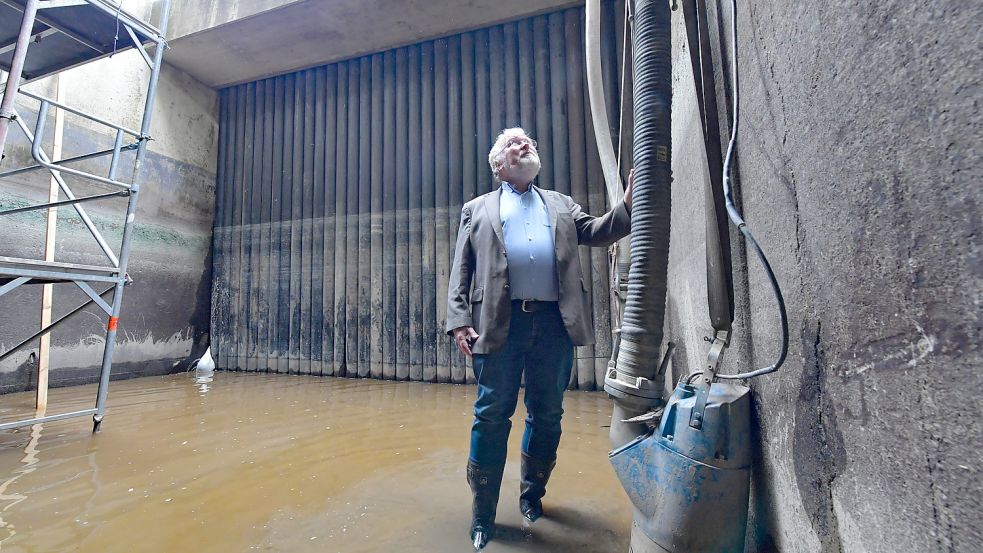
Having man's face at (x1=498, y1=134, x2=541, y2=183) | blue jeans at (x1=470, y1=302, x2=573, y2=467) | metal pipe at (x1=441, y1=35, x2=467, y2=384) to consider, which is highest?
metal pipe at (x1=441, y1=35, x2=467, y2=384)

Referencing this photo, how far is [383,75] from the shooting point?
5.00 metres

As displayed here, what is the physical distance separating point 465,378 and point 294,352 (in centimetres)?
212

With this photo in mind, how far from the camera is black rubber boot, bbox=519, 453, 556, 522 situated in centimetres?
153

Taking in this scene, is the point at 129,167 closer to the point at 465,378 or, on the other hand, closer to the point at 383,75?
the point at 383,75

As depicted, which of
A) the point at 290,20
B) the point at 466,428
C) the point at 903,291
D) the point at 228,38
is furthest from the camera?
the point at 228,38

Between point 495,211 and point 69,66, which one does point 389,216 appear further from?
point 495,211

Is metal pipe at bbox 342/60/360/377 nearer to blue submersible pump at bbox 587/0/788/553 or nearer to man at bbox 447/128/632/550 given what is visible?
man at bbox 447/128/632/550

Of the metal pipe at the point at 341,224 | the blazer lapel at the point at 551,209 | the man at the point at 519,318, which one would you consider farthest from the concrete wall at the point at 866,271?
the metal pipe at the point at 341,224

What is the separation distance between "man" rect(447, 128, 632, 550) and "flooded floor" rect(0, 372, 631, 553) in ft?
0.68

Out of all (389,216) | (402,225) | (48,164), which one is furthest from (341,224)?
(48,164)

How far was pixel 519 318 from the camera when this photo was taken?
1476mm

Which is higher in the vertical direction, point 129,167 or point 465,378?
point 129,167

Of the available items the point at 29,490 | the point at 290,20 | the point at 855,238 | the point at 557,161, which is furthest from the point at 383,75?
the point at 855,238

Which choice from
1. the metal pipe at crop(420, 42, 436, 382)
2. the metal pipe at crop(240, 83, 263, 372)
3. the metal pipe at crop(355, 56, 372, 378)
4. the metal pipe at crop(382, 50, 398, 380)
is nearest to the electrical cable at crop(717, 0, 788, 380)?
the metal pipe at crop(420, 42, 436, 382)
